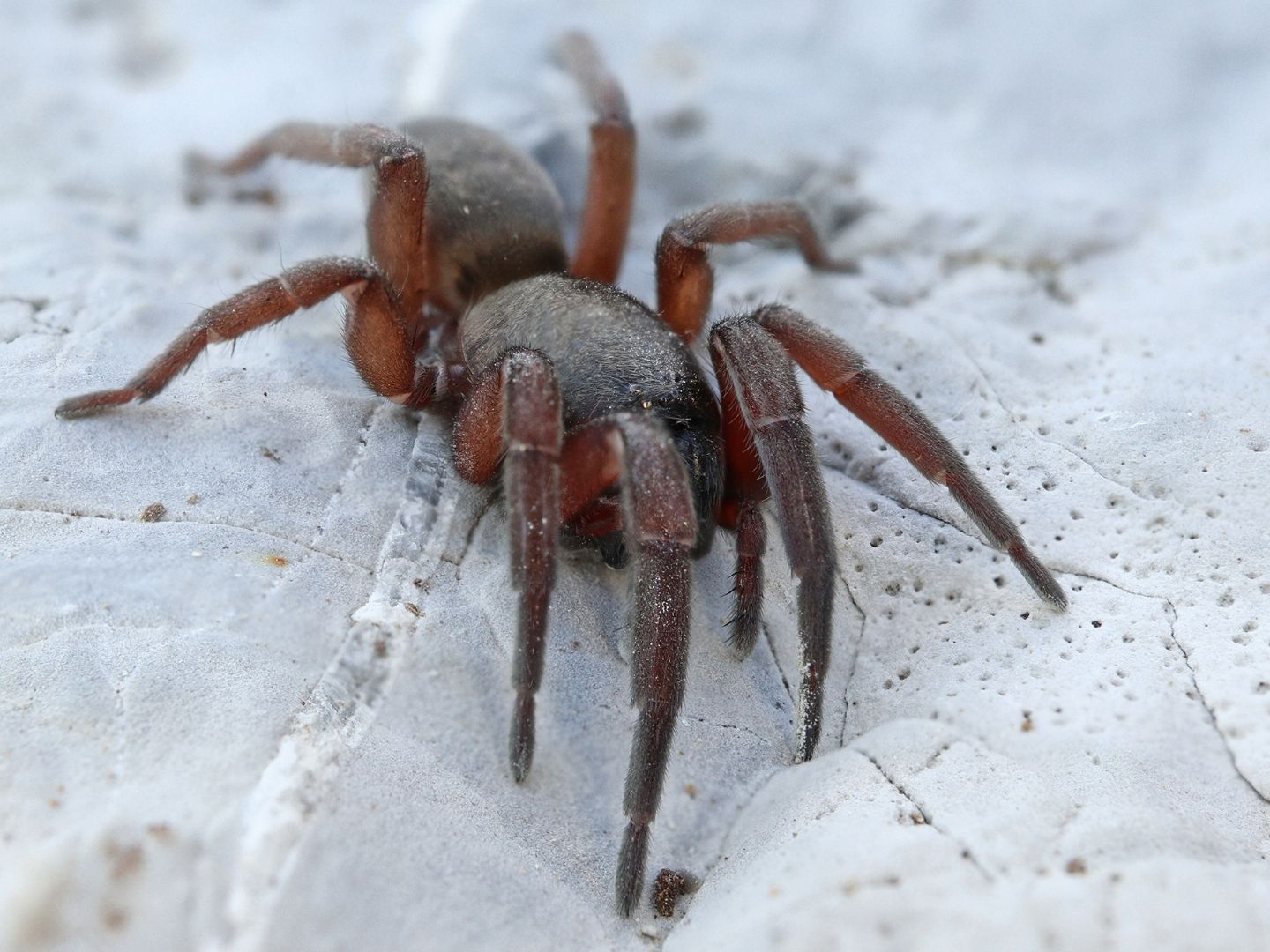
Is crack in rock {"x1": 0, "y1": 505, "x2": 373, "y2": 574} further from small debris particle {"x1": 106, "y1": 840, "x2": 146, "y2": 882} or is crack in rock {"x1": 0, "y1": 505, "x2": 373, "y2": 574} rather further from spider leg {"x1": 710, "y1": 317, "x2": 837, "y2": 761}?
spider leg {"x1": 710, "y1": 317, "x2": 837, "y2": 761}

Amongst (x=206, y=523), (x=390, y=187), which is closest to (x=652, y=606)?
(x=206, y=523)

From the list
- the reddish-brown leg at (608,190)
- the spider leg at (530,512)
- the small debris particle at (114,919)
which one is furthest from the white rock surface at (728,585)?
the reddish-brown leg at (608,190)

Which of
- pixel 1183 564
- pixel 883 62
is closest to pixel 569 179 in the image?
pixel 883 62

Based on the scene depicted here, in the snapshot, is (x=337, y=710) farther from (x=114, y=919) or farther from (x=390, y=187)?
(x=390, y=187)

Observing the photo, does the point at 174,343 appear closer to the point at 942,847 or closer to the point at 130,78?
the point at 942,847

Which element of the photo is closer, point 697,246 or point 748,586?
point 748,586

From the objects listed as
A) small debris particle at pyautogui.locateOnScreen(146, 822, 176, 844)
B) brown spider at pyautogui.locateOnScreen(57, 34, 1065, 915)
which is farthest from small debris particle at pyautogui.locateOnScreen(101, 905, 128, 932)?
brown spider at pyautogui.locateOnScreen(57, 34, 1065, 915)

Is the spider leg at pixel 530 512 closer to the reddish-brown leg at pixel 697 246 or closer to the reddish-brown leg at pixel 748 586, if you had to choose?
the reddish-brown leg at pixel 748 586
